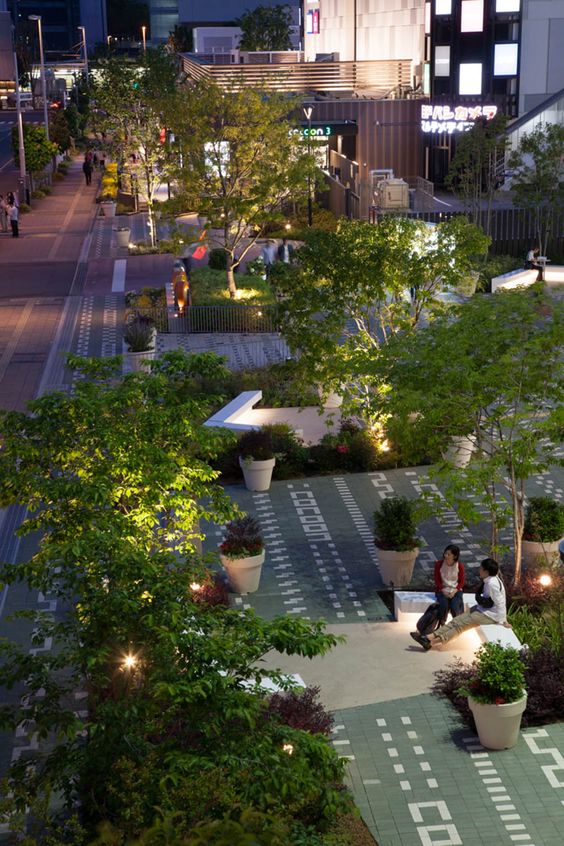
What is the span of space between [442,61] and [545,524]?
4355 cm

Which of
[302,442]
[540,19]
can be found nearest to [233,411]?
[302,442]

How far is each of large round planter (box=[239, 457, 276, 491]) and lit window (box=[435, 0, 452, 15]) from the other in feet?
133

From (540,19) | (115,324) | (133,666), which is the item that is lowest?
(115,324)

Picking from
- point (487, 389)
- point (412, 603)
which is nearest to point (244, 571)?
point (412, 603)

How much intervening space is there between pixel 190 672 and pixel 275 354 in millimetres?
23028

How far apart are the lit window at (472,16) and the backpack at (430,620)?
45588 millimetres

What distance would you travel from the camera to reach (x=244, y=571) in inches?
676

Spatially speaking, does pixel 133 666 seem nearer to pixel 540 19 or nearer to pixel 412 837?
pixel 412 837

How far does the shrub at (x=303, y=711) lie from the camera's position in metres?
12.5

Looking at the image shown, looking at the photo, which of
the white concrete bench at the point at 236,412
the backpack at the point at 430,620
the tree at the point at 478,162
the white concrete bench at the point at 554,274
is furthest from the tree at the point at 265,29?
the backpack at the point at 430,620

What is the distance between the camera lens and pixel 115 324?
35.7 metres

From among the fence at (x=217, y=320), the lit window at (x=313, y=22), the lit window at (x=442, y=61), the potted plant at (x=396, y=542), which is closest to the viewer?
the potted plant at (x=396, y=542)

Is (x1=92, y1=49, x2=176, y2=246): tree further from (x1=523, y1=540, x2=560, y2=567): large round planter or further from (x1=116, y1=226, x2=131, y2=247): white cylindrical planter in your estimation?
(x1=523, y1=540, x2=560, y2=567): large round planter

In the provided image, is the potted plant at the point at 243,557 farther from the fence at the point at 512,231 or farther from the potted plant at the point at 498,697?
the fence at the point at 512,231
